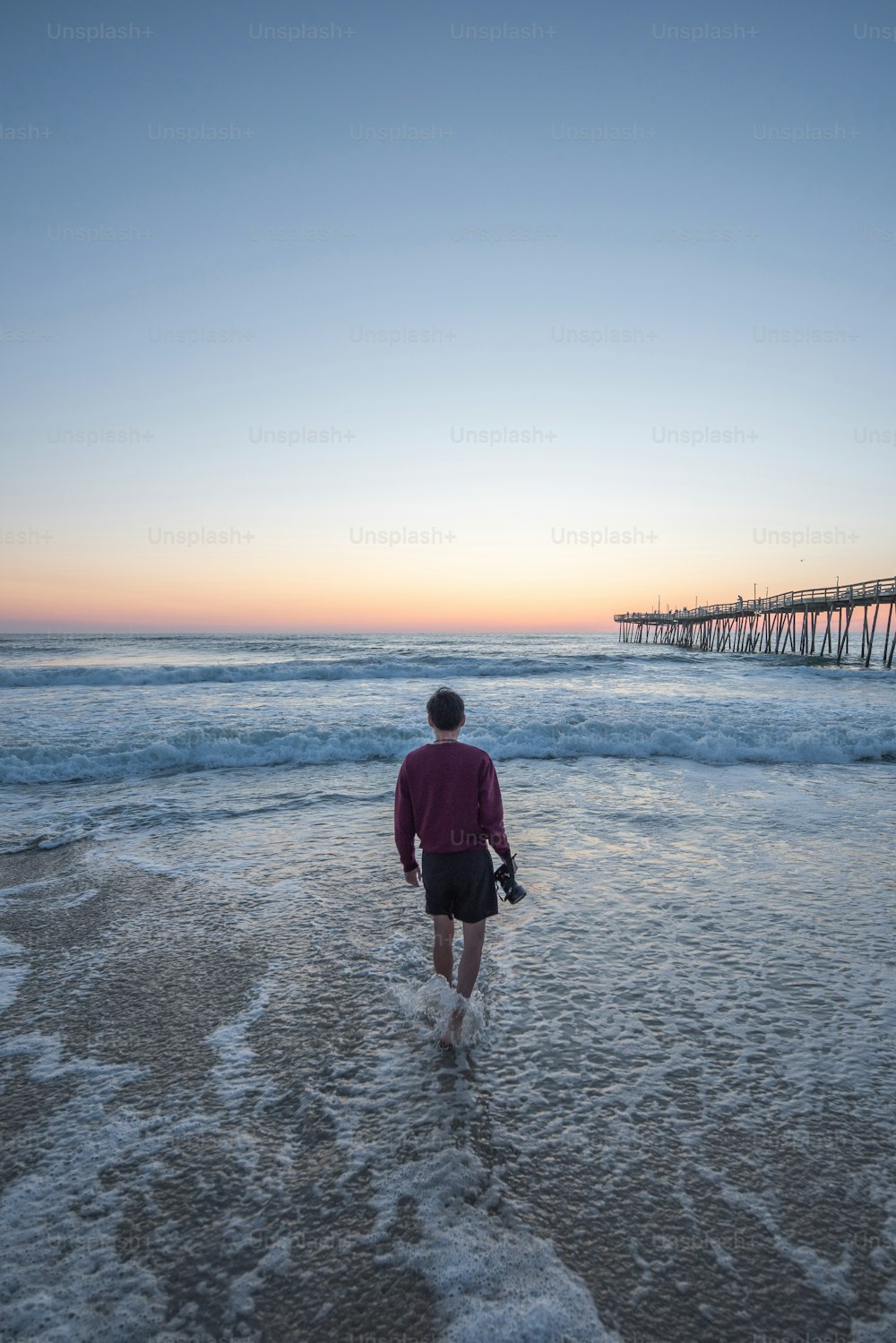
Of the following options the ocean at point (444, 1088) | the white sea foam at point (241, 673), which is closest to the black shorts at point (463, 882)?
the ocean at point (444, 1088)

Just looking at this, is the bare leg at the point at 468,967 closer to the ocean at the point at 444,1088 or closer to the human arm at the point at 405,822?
the ocean at the point at 444,1088

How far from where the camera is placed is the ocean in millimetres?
2082

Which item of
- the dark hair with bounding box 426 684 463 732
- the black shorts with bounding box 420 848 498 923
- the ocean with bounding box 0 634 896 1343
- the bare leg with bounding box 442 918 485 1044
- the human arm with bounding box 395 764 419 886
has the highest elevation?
the dark hair with bounding box 426 684 463 732

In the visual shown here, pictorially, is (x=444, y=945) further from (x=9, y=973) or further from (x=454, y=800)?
(x=9, y=973)

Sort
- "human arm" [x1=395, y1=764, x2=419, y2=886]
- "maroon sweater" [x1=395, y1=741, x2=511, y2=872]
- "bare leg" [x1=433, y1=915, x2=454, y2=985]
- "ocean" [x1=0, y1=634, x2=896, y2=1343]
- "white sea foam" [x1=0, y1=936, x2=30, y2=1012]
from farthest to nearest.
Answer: "white sea foam" [x1=0, y1=936, x2=30, y2=1012] → "bare leg" [x1=433, y1=915, x2=454, y2=985] → "human arm" [x1=395, y1=764, x2=419, y2=886] → "maroon sweater" [x1=395, y1=741, x2=511, y2=872] → "ocean" [x1=0, y1=634, x2=896, y2=1343]

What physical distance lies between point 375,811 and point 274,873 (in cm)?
231

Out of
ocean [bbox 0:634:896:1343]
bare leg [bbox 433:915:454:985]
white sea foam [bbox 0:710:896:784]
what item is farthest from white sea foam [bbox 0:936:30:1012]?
white sea foam [bbox 0:710:896:784]

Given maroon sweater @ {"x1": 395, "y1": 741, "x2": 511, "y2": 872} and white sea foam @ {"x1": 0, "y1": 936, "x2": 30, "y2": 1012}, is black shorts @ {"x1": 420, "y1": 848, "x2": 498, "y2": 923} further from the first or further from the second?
white sea foam @ {"x1": 0, "y1": 936, "x2": 30, "y2": 1012}

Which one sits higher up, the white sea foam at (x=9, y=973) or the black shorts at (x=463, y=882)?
the black shorts at (x=463, y=882)

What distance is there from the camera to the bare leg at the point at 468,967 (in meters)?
3.42

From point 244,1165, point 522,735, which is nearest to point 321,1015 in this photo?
point 244,1165

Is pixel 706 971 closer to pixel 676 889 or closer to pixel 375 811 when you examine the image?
pixel 676 889

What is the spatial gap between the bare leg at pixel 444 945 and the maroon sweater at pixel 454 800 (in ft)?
1.51

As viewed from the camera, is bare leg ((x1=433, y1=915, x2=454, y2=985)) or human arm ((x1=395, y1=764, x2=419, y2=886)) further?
bare leg ((x1=433, y1=915, x2=454, y2=985))
